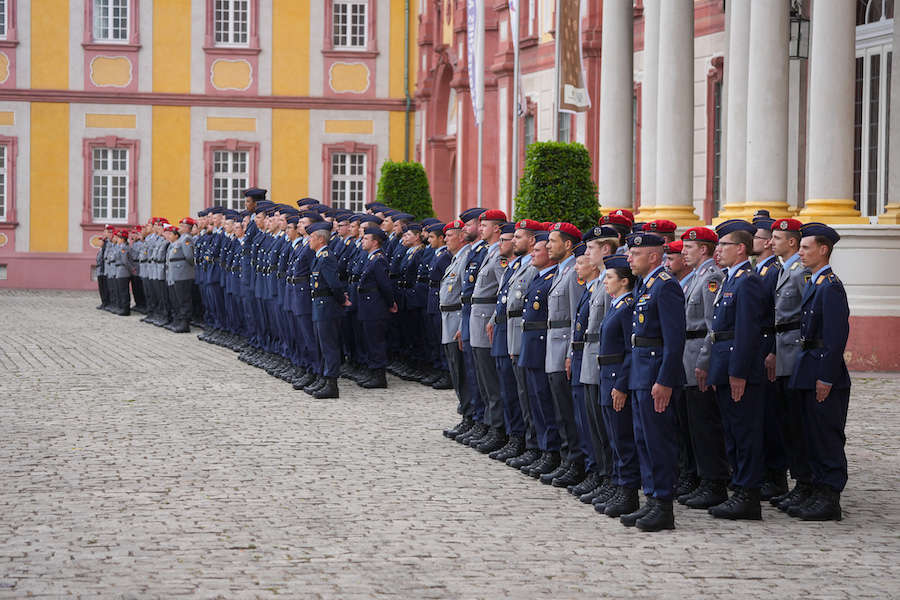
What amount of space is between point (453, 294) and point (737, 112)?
26.3 ft

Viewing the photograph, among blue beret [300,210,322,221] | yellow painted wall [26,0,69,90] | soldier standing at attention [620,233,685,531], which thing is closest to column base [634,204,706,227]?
blue beret [300,210,322,221]

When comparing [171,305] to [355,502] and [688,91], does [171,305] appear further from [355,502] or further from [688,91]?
[355,502]

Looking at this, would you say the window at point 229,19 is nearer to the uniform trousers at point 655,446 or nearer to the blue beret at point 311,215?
the blue beret at point 311,215

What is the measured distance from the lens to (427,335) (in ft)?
56.5

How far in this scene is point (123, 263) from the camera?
30.0 m

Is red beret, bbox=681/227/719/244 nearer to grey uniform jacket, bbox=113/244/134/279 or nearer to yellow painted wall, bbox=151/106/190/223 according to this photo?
grey uniform jacket, bbox=113/244/134/279

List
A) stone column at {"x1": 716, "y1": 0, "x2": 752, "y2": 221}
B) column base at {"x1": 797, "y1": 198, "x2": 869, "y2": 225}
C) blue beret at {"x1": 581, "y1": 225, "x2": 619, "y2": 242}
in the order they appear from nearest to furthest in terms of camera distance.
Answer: blue beret at {"x1": 581, "y1": 225, "x2": 619, "y2": 242}
column base at {"x1": 797, "y1": 198, "x2": 869, "y2": 225}
stone column at {"x1": 716, "y1": 0, "x2": 752, "y2": 221}

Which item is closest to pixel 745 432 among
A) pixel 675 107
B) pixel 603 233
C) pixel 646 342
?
pixel 646 342

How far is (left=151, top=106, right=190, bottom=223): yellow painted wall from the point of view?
127ft

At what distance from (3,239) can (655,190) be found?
22078 millimetres

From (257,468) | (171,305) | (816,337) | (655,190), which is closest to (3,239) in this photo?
(171,305)

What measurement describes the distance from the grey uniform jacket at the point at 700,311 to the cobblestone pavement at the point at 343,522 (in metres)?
0.92

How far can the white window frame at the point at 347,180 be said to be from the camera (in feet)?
130

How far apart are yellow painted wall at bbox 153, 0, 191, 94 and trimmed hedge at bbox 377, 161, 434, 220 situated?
30.9 ft
